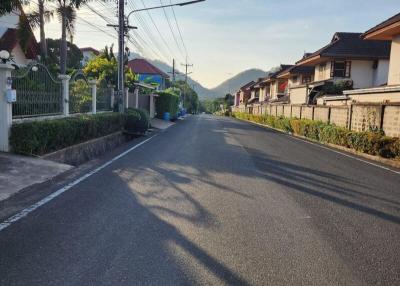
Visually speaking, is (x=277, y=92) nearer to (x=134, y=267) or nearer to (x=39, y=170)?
(x=39, y=170)

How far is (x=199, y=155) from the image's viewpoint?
45.1ft

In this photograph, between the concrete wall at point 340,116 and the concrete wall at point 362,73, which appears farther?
the concrete wall at point 362,73

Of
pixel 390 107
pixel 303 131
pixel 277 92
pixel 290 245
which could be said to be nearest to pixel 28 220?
pixel 290 245

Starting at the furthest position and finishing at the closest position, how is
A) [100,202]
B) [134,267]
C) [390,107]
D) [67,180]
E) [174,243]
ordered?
[390,107]
[67,180]
[100,202]
[174,243]
[134,267]

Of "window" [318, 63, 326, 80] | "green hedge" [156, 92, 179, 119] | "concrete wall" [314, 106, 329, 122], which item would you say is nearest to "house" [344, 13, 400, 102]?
"concrete wall" [314, 106, 329, 122]

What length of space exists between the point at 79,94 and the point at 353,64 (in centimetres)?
2639

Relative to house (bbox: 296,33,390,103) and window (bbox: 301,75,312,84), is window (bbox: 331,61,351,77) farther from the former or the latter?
window (bbox: 301,75,312,84)

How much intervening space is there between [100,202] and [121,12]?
1646cm

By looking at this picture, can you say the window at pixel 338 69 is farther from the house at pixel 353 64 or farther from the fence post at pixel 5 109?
the fence post at pixel 5 109

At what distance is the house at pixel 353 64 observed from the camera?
34.9 metres

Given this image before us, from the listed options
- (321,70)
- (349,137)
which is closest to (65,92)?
(349,137)

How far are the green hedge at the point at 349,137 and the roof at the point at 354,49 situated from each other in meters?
7.52

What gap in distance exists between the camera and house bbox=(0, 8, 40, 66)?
25.9 meters

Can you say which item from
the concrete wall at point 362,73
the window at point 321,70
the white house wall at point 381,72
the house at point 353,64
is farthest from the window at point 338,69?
the white house wall at point 381,72
